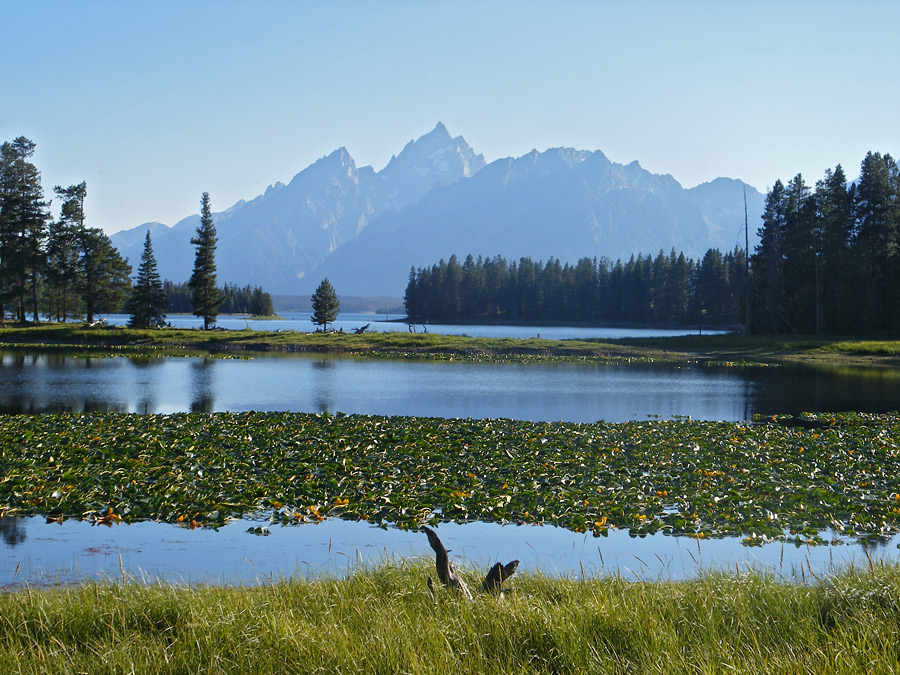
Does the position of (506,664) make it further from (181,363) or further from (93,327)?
(93,327)

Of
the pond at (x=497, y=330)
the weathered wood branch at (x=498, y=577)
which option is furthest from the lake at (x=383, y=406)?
the pond at (x=497, y=330)

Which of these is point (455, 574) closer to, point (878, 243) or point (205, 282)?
point (878, 243)

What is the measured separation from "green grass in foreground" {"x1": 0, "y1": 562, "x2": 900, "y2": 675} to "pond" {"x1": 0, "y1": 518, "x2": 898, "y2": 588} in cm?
156

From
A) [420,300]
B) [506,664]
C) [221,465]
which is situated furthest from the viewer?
[420,300]

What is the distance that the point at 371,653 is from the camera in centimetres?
645

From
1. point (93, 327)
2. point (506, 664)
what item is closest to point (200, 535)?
point (506, 664)

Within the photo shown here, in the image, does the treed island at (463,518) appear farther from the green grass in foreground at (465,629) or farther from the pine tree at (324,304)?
the pine tree at (324,304)

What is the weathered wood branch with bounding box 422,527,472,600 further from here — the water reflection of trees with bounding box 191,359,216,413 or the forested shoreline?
the forested shoreline

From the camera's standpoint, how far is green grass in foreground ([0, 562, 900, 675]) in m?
6.35

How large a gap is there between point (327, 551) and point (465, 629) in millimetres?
4838

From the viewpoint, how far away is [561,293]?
160250 millimetres

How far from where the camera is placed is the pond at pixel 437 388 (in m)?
28.8

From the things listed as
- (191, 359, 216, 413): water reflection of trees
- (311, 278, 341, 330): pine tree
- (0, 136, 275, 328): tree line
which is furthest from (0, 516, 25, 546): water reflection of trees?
(311, 278, 341, 330): pine tree

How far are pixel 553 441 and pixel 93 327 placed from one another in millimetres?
62385
